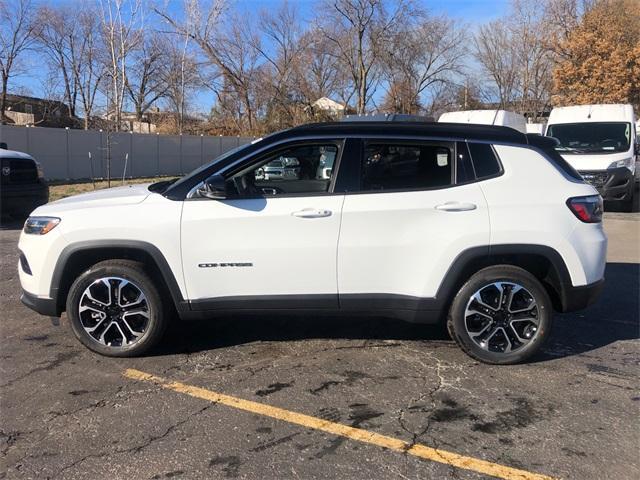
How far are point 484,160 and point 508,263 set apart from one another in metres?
0.77

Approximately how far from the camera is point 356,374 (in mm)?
4016

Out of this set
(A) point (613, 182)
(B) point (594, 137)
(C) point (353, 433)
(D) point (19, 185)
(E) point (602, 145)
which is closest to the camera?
(C) point (353, 433)

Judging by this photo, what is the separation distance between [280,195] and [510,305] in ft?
6.04

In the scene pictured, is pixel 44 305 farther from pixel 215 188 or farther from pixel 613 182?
pixel 613 182

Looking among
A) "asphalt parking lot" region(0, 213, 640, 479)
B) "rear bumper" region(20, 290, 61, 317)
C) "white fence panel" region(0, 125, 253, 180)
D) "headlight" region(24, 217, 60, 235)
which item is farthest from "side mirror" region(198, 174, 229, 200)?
"white fence panel" region(0, 125, 253, 180)

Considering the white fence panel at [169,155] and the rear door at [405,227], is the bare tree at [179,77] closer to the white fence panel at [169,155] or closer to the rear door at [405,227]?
the white fence panel at [169,155]

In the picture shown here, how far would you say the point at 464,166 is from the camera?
162 inches

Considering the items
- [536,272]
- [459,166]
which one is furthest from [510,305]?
[459,166]

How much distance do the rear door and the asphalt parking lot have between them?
23.1 inches

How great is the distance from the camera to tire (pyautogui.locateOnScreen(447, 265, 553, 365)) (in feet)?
13.4

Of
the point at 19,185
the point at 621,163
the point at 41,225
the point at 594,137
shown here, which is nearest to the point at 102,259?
the point at 41,225

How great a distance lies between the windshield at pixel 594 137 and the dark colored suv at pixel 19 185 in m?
11.2

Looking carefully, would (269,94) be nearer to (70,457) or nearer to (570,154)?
(570,154)

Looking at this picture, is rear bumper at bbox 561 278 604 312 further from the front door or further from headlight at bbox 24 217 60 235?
headlight at bbox 24 217 60 235
